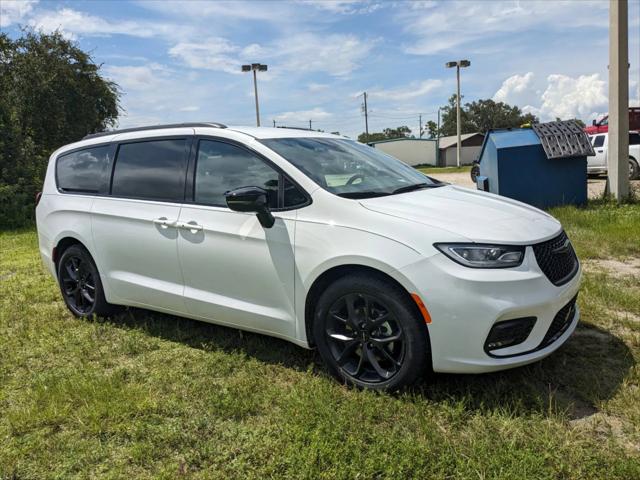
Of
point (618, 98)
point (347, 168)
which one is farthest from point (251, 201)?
point (618, 98)

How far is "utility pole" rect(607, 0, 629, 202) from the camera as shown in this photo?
10234 mm

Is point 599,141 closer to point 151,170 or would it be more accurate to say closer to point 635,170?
point 635,170

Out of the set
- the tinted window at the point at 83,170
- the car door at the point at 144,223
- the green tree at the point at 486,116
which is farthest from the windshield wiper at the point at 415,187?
the green tree at the point at 486,116

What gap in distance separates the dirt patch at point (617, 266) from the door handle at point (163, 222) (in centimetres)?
441

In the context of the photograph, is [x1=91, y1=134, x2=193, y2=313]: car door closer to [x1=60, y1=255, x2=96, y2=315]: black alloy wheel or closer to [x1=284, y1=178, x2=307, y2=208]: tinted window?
[x1=60, y1=255, x2=96, y2=315]: black alloy wheel

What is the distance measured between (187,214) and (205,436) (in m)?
1.63

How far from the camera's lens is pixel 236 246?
3.57m

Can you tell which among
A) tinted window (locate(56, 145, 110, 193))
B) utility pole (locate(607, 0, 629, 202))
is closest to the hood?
tinted window (locate(56, 145, 110, 193))

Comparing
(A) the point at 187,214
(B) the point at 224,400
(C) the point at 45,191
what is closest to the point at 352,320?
(B) the point at 224,400

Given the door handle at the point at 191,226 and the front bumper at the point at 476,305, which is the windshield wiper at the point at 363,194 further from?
the door handle at the point at 191,226

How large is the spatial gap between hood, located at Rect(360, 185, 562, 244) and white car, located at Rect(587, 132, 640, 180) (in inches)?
553

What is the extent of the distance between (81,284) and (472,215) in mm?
3535

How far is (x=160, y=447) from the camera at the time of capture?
276 cm

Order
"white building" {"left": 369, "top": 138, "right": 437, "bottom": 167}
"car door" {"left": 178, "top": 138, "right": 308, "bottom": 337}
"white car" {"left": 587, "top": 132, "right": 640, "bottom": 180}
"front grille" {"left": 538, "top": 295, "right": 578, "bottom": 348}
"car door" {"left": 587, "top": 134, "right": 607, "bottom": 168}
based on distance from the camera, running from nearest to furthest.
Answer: "front grille" {"left": 538, "top": 295, "right": 578, "bottom": 348}, "car door" {"left": 178, "top": 138, "right": 308, "bottom": 337}, "white car" {"left": 587, "top": 132, "right": 640, "bottom": 180}, "car door" {"left": 587, "top": 134, "right": 607, "bottom": 168}, "white building" {"left": 369, "top": 138, "right": 437, "bottom": 167}
